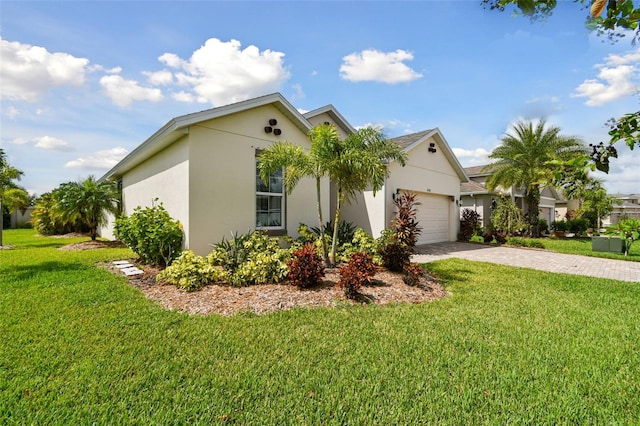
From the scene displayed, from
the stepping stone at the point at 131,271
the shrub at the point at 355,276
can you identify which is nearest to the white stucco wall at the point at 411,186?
the shrub at the point at 355,276

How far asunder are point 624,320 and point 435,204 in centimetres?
1160

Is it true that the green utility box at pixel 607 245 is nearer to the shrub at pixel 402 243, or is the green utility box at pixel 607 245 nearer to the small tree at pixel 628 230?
the shrub at pixel 402 243

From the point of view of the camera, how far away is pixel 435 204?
16.6 m

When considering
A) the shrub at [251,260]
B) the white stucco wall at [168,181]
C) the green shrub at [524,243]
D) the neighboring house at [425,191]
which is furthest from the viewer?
the green shrub at [524,243]

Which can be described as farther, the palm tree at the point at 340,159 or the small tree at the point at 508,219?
the small tree at the point at 508,219

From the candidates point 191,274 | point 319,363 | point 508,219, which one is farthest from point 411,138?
point 319,363

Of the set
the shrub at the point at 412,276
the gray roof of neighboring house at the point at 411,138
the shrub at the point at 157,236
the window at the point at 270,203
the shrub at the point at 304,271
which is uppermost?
the gray roof of neighboring house at the point at 411,138

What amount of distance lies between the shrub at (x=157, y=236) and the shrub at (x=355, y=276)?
5.11 meters

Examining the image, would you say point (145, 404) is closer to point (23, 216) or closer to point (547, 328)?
point (547, 328)

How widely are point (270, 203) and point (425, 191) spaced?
8828mm

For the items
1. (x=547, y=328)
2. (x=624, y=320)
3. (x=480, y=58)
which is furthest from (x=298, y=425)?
(x=624, y=320)

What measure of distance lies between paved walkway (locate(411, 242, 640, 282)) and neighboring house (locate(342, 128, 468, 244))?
213cm

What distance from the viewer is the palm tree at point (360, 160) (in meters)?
7.27

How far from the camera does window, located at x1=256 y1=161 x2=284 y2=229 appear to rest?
32.1 ft
